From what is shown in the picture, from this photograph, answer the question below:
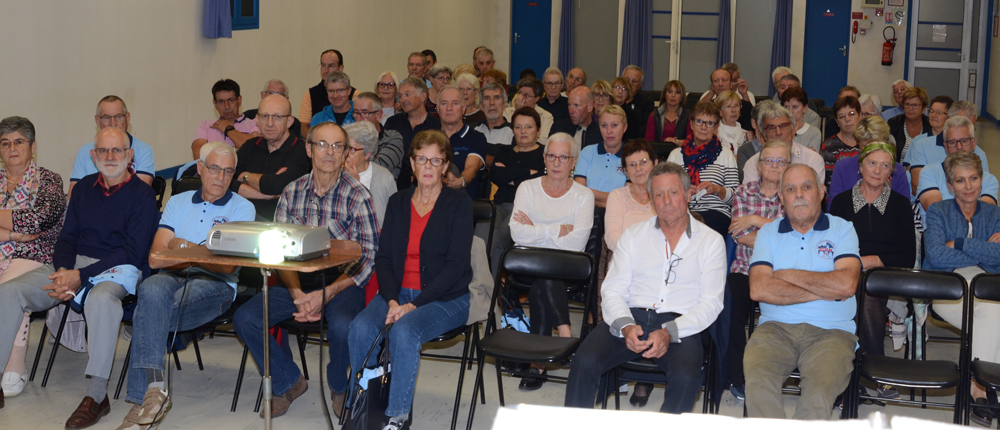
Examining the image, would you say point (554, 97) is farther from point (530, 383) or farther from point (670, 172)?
point (670, 172)

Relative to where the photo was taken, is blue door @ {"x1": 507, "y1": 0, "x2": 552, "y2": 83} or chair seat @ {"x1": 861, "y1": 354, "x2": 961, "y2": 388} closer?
chair seat @ {"x1": 861, "y1": 354, "x2": 961, "y2": 388}

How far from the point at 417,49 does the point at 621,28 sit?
4.06 m

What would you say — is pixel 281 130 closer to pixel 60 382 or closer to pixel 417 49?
pixel 60 382

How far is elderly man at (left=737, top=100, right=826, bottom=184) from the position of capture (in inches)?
186

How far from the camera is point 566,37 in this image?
1520cm

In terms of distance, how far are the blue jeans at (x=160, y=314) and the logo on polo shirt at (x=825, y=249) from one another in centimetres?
252

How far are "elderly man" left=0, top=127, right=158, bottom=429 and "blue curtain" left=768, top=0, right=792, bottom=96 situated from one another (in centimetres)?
1263

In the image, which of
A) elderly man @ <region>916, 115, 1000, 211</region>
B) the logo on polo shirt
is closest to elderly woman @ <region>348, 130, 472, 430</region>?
the logo on polo shirt

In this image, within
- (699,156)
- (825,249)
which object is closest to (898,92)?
(699,156)

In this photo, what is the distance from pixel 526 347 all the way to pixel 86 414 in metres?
1.82

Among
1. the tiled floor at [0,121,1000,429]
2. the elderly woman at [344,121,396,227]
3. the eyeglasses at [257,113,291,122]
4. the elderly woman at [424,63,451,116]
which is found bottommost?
the tiled floor at [0,121,1000,429]

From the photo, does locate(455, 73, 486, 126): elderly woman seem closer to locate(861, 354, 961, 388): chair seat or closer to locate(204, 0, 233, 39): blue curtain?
locate(204, 0, 233, 39): blue curtain

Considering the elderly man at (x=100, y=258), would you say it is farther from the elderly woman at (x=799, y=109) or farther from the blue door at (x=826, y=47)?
the blue door at (x=826, y=47)

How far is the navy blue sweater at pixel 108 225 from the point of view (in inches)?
146
